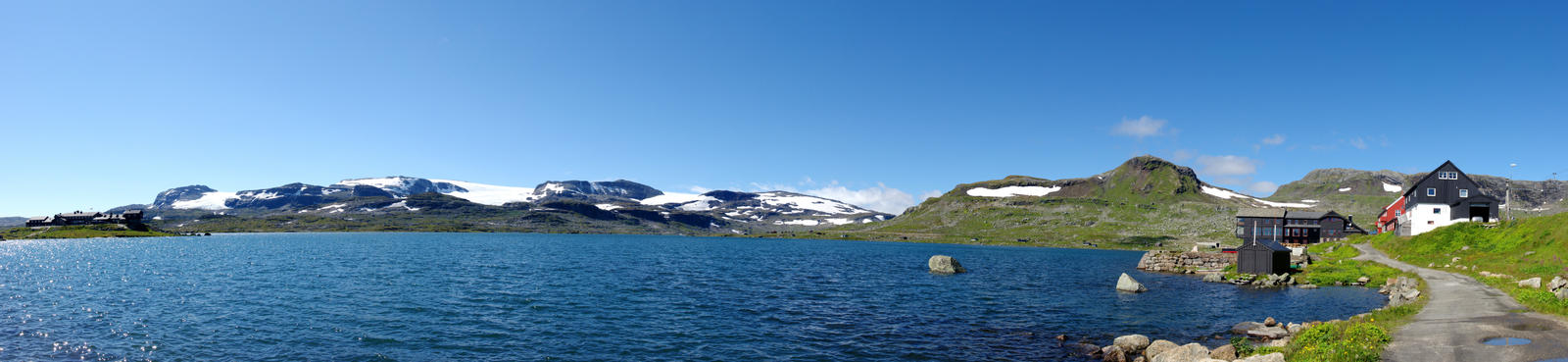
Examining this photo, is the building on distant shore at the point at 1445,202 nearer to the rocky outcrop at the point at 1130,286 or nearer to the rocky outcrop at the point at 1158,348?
the rocky outcrop at the point at 1130,286

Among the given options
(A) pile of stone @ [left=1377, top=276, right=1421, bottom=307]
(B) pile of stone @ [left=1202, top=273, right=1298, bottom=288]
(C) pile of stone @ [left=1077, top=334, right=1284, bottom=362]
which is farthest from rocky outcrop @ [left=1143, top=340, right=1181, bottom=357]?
(B) pile of stone @ [left=1202, top=273, right=1298, bottom=288]

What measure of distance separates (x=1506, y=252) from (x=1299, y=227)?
419 ft

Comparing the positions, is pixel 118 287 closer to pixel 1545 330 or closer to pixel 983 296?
pixel 983 296

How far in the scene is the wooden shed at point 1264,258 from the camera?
73.5 m

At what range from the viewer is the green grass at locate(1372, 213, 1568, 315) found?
39.5 metres

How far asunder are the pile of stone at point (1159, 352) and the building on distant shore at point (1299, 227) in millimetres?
166059

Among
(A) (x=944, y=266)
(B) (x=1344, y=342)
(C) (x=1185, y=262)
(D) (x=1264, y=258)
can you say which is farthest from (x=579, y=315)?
(C) (x=1185, y=262)

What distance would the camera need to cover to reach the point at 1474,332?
25531 mm

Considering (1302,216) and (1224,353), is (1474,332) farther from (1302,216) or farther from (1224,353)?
(1302,216)

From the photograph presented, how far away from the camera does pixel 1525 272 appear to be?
45.2 meters

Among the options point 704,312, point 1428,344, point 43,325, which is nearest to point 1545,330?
point 1428,344

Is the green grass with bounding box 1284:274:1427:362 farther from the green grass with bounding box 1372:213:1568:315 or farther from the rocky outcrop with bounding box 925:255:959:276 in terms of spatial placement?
the rocky outcrop with bounding box 925:255:959:276

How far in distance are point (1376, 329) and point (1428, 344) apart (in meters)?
1.70

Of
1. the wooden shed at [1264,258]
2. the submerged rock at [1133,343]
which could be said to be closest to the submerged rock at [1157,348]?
the submerged rock at [1133,343]
